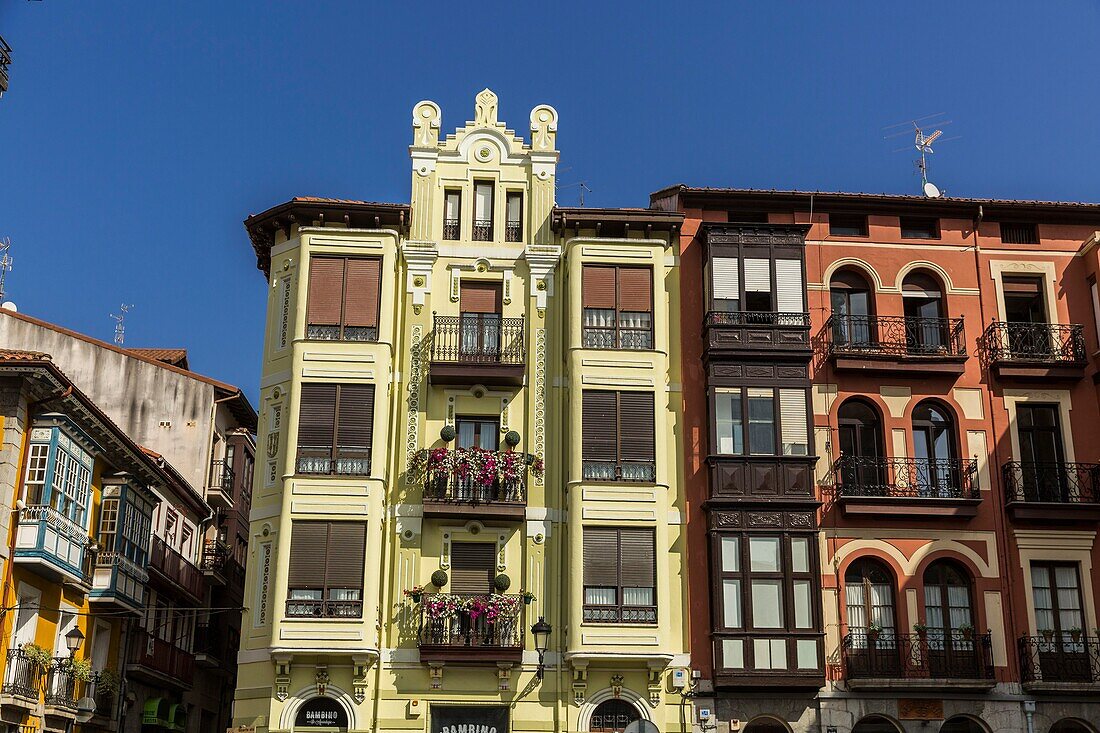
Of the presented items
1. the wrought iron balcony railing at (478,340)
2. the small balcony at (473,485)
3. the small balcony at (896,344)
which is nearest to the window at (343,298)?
the wrought iron balcony railing at (478,340)

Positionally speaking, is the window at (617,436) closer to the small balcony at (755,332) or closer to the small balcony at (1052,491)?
the small balcony at (755,332)

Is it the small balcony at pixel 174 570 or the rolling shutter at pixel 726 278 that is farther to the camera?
the small balcony at pixel 174 570

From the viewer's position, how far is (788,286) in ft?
115

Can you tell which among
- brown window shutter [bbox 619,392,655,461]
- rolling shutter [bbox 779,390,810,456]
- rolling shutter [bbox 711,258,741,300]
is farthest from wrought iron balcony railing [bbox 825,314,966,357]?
brown window shutter [bbox 619,392,655,461]

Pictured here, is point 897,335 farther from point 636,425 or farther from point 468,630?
point 468,630

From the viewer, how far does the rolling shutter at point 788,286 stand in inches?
1378

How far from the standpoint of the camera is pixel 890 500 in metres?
33.4

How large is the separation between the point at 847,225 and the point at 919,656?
41.0ft

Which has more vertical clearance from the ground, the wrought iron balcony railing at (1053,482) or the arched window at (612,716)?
the wrought iron balcony railing at (1053,482)

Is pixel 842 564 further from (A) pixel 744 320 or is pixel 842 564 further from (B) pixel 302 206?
(B) pixel 302 206

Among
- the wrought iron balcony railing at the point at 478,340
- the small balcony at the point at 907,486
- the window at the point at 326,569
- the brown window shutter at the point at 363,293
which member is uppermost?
the brown window shutter at the point at 363,293

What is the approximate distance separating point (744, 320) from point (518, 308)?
246 inches

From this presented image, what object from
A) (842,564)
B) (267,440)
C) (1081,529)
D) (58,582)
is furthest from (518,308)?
(1081,529)

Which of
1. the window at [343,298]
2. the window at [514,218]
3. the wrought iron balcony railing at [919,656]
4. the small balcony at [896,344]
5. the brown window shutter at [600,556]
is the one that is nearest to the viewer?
the wrought iron balcony railing at [919,656]
